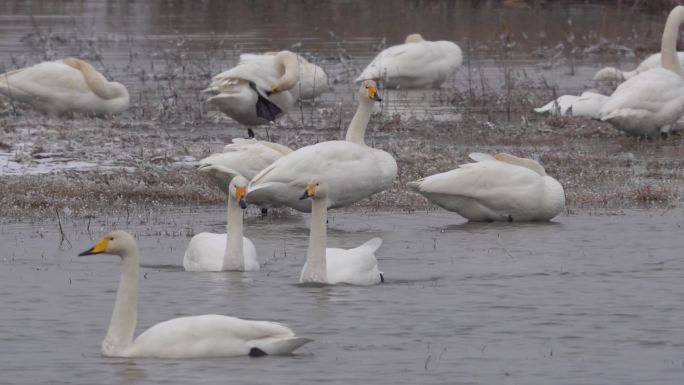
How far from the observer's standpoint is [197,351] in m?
7.51

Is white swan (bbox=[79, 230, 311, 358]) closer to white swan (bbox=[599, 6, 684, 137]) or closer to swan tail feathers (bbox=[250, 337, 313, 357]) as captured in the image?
swan tail feathers (bbox=[250, 337, 313, 357])

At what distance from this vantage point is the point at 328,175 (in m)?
11.4

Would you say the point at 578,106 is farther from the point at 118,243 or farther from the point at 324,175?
the point at 118,243

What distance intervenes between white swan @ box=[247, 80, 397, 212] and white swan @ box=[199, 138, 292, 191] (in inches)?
13.6

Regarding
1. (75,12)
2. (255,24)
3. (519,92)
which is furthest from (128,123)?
(75,12)

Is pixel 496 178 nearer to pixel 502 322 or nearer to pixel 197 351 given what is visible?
pixel 502 322

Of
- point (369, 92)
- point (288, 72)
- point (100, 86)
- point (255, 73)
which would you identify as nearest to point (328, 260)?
point (369, 92)

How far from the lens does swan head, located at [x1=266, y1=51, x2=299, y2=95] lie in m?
15.8

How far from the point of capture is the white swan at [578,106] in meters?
17.0

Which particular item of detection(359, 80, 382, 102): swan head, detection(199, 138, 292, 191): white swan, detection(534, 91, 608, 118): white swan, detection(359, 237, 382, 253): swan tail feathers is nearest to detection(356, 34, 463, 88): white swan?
detection(534, 91, 608, 118): white swan

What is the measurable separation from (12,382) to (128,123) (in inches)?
370

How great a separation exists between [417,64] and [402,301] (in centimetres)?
1167

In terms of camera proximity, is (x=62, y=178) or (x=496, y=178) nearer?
(x=496, y=178)

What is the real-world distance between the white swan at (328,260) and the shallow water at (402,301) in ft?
0.41
